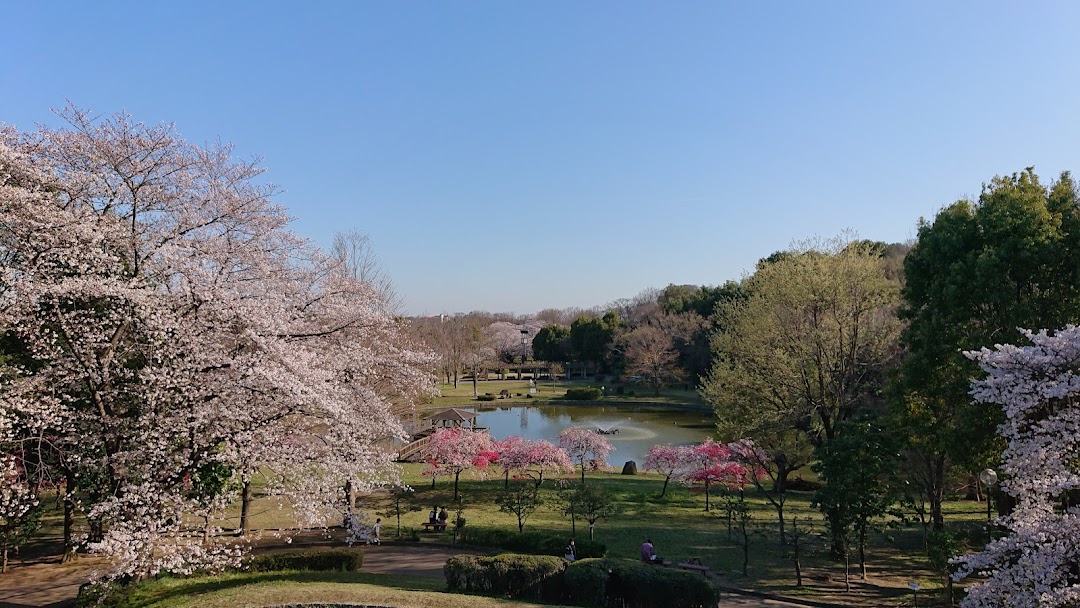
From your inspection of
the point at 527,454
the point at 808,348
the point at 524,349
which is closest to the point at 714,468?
the point at 808,348

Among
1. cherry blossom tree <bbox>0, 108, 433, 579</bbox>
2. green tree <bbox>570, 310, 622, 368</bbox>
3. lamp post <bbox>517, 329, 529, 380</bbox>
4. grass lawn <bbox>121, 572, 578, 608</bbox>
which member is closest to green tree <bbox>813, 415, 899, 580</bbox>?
grass lawn <bbox>121, 572, 578, 608</bbox>

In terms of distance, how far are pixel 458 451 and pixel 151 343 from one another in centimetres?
1142

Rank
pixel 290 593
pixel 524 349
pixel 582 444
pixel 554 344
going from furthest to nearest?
pixel 524 349 → pixel 554 344 → pixel 582 444 → pixel 290 593

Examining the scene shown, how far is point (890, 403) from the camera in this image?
1491cm

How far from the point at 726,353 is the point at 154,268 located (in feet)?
63.1

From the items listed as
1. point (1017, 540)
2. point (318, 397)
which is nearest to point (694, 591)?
point (1017, 540)

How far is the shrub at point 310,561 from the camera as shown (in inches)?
494

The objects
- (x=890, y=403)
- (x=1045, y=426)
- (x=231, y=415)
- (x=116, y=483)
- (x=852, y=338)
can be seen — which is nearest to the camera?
(x=1045, y=426)

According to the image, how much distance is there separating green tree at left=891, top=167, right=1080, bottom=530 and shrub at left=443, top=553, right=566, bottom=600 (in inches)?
360

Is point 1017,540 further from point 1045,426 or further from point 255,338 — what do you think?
point 255,338

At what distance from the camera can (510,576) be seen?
11.3 meters

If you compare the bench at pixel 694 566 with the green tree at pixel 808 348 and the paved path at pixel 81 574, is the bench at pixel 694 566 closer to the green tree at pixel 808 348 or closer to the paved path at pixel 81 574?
the paved path at pixel 81 574

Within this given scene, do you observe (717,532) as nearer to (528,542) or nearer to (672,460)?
(672,460)

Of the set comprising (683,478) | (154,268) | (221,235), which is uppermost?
(221,235)
